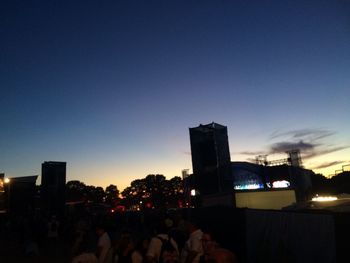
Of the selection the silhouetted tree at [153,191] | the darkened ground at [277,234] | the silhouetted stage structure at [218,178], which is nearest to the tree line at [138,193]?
the silhouetted tree at [153,191]

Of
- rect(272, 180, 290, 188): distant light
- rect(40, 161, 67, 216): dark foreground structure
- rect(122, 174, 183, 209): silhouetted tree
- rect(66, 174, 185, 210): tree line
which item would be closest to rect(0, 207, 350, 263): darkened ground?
rect(40, 161, 67, 216): dark foreground structure

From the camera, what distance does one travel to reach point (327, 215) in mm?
5488

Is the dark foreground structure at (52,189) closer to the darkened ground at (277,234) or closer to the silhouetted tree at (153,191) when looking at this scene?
the darkened ground at (277,234)

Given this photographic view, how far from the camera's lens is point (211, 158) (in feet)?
71.6

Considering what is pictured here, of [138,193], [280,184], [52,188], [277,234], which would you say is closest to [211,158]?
[277,234]

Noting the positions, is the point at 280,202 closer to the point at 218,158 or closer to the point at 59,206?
the point at 218,158

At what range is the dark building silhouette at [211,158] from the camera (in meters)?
21.6

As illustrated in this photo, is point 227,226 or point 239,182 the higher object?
point 239,182

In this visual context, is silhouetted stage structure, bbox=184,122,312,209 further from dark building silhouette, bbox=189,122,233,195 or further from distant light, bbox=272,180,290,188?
distant light, bbox=272,180,290,188

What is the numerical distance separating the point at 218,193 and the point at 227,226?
10352 millimetres

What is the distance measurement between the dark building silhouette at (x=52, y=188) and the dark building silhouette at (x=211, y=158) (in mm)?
14623

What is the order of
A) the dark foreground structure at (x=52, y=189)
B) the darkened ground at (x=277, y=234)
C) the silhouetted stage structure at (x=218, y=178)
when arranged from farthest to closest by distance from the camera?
the dark foreground structure at (x=52, y=189) → the silhouetted stage structure at (x=218, y=178) → the darkened ground at (x=277, y=234)

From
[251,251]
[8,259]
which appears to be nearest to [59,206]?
[8,259]

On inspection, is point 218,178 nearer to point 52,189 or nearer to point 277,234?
point 277,234
